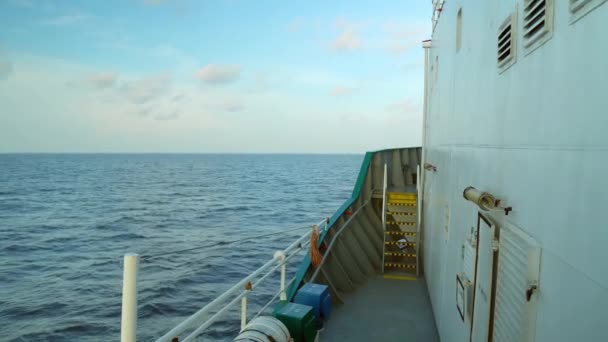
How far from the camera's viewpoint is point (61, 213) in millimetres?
37094

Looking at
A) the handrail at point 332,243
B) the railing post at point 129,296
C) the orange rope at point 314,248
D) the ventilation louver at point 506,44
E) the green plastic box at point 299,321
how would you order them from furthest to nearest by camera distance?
the handrail at point 332,243, the orange rope at point 314,248, the green plastic box at point 299,321, the ventilation louver at point 506,44, the railing post at point 129,296

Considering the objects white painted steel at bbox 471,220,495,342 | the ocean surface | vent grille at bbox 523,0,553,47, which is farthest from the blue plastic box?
vent grille at bbox 523,0,553,47

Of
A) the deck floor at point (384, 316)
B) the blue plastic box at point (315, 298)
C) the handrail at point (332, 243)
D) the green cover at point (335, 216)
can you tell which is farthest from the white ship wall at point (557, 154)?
the handrail at point (332, 243)

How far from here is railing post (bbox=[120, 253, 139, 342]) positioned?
2.67m

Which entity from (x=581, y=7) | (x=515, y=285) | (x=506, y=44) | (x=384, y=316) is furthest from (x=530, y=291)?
(x=384, y=316)

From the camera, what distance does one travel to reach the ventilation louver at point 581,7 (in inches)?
69.5

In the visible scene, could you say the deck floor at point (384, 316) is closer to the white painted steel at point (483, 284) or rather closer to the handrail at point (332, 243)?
the handrail at point (332, 243)

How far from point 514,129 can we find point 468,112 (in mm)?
1998

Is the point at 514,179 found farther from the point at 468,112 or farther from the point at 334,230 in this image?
the point at 334,230

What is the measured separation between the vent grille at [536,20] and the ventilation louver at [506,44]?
31cm

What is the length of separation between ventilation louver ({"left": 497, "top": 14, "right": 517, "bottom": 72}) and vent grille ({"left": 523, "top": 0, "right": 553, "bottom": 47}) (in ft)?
1.00

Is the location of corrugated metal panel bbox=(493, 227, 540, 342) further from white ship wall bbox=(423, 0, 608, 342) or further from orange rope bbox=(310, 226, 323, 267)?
orange rope bbox=(310, 226, 323, 267)

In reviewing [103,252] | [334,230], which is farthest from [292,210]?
[334,230]

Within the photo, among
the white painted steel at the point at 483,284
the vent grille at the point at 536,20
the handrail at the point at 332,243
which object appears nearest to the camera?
the vent grille at the point at 536,20
